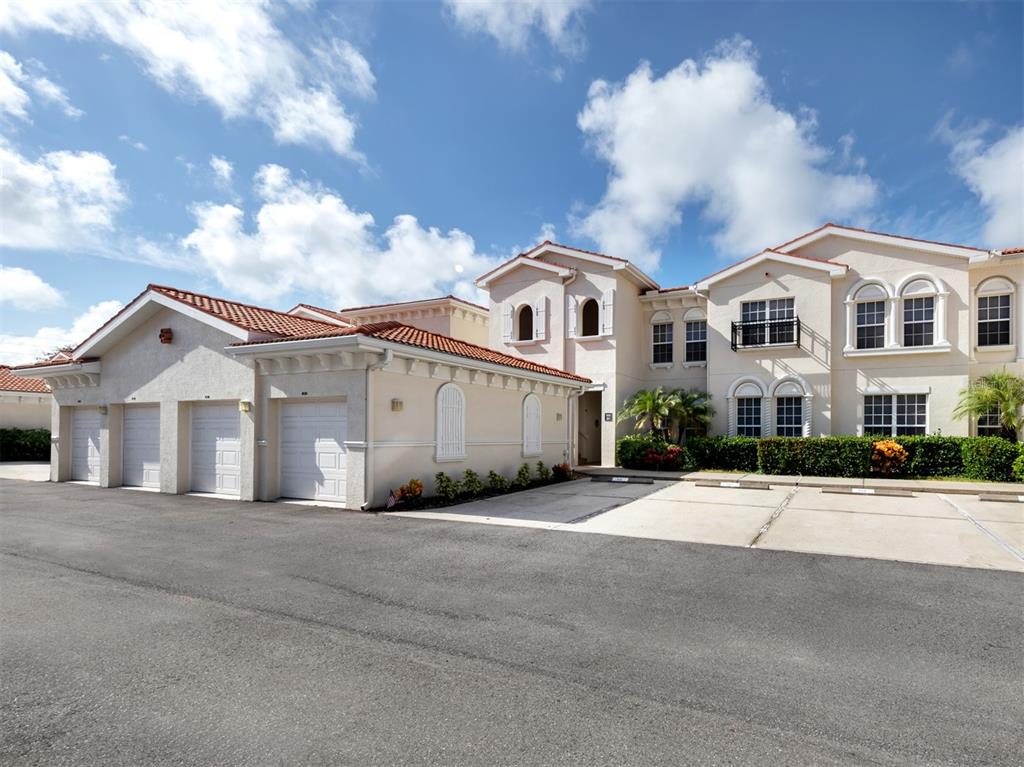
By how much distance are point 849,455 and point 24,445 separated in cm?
3239

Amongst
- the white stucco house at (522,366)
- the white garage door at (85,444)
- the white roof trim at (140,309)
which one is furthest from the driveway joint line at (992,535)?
the white garage door at (85,444)

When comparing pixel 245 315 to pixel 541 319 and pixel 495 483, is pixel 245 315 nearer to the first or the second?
pixel 495 483

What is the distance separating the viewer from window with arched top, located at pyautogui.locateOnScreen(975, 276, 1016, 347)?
56.9ft

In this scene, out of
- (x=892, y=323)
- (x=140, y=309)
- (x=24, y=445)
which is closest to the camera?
(x=140, y=309)

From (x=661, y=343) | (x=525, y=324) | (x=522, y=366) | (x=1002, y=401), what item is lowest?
(x=1002, y=401)

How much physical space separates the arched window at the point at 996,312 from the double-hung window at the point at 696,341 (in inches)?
322

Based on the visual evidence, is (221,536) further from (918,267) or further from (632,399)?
(918,267)

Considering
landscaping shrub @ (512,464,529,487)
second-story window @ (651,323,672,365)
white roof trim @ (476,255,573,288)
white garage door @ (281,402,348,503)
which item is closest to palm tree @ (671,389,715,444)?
second-story window @ (651,323,672,365)

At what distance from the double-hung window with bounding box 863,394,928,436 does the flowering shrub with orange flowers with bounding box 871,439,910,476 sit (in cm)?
161

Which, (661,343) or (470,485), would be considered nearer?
(470,485)

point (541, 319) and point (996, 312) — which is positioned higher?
point (541, 319)

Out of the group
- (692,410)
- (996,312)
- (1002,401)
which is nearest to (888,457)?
(1002,401)

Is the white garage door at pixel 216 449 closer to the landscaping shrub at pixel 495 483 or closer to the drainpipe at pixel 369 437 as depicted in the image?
the drainpipe at pixel 369 437

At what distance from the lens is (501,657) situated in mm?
4359
